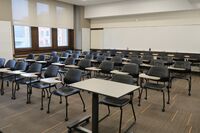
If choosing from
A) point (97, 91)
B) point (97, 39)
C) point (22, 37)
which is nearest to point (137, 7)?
point (97, 39)

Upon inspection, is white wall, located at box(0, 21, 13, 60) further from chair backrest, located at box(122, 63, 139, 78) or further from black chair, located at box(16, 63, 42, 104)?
chair backrest, located at box(122, 63, 139, 78)

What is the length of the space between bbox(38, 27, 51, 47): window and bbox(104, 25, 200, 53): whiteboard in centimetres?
342

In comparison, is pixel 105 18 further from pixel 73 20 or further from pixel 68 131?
pixel 68 131

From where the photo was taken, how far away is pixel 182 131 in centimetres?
299

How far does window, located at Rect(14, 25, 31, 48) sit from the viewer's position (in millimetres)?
8066

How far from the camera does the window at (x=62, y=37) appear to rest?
10409 mm

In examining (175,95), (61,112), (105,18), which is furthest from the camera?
(105,18)

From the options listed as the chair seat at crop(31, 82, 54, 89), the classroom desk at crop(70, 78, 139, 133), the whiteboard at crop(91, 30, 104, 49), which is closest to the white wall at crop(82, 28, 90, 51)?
the whiteboard at crop(91, 30, 104, 49)

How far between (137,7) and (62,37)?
4.75 meters

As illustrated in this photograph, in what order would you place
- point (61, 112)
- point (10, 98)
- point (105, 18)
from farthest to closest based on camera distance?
point (105, 18) < point (10, 98) < point (61, 112)

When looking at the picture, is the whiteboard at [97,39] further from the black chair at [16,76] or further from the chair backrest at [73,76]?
the chair backrest at [73,76]

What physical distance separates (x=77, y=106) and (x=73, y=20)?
311 inches

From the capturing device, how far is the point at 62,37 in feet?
35.0

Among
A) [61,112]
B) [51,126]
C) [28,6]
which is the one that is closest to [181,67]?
[61,112]
